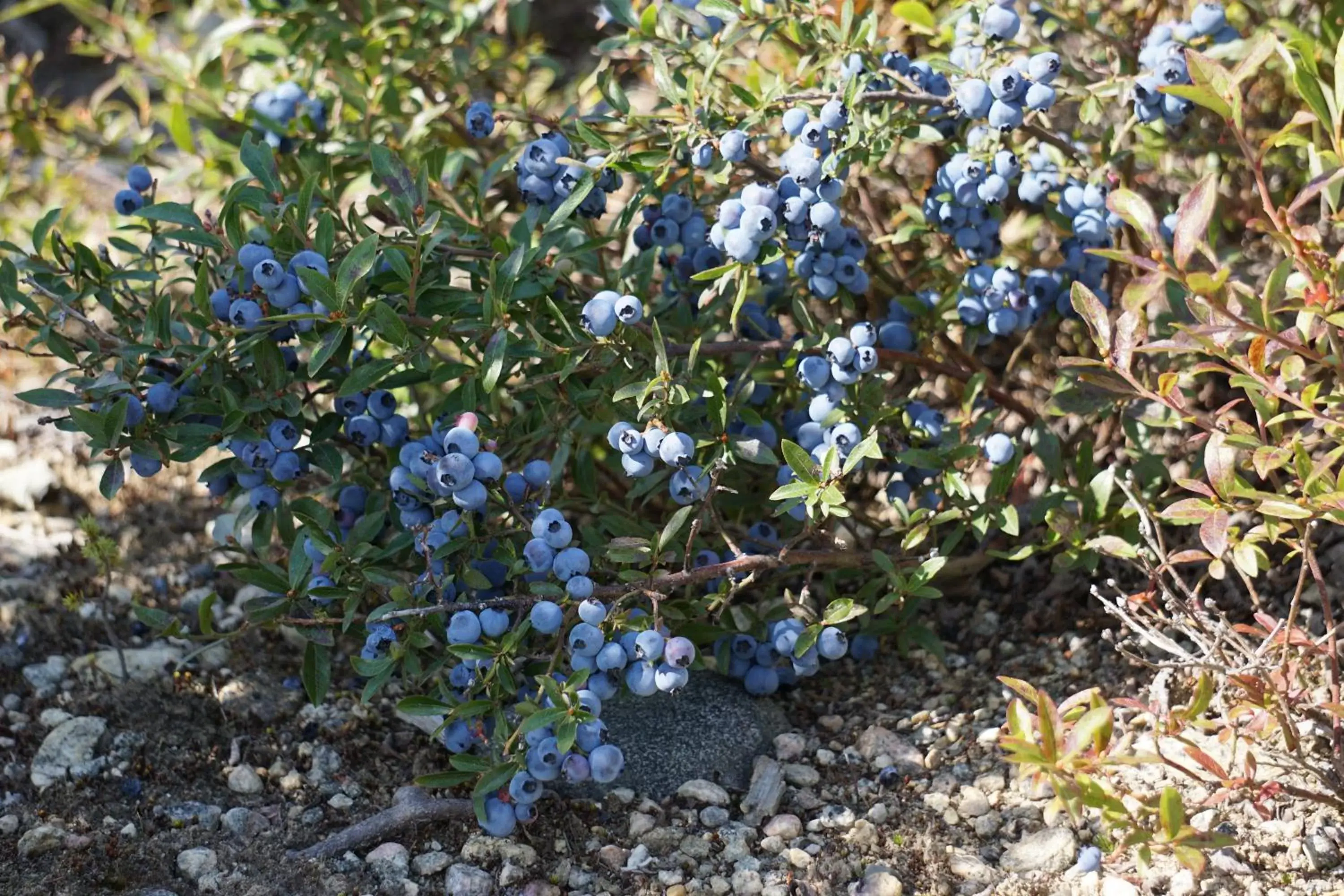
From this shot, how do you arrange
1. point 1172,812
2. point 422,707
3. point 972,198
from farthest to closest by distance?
point 972,198 → point 422,707 → point 1172,812

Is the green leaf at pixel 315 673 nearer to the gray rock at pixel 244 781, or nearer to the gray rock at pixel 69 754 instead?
the gray rock at pixel 244 781

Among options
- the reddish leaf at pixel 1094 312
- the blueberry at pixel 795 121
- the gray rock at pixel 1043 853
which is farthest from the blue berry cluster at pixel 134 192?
the gray rock at pixel 1043 853

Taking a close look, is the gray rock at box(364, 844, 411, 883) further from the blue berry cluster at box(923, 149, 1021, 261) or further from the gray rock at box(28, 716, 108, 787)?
the blue berry cluster at box(923, 149, 1021, 261)

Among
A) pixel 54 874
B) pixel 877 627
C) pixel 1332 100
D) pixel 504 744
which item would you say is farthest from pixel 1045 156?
pixel 54 874

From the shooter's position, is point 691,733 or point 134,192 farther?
point 134,192

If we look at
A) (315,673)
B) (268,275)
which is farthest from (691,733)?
(268,275)

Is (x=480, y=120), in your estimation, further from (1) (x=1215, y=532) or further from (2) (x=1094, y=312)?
(1) (x=1215, y=532)
